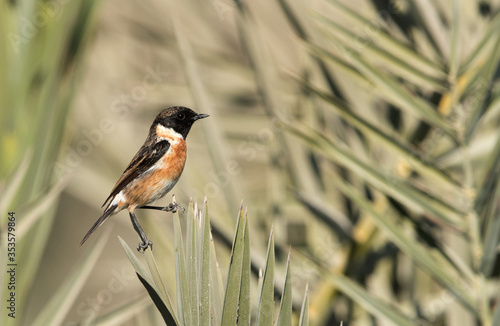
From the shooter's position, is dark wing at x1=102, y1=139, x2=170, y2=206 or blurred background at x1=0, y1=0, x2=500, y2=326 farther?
dark wing at x1=102, y1=139, x2=170, y2=206

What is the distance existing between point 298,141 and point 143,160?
501 millimetres

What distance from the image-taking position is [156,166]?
5.00ft

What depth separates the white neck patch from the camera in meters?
1.54

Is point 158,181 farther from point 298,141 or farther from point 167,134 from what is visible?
point 298,141

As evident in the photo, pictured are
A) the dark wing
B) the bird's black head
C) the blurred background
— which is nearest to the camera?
the blurred background

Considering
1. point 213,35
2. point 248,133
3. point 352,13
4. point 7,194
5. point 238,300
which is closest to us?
point 238,300

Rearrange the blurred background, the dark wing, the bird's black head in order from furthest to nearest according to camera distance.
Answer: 1. the bird's black head
2. the dark wing
3. the blurred background

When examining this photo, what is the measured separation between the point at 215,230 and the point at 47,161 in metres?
0.51

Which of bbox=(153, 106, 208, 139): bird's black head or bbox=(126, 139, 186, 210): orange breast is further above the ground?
bbox=(153, 106, 208, 139): bird's black head

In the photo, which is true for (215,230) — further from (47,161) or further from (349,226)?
(47,161)

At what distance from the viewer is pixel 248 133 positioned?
7.32 ft

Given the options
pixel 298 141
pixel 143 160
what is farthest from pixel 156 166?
pixel 298 141

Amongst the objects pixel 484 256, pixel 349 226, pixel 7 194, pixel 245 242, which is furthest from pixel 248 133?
pixel 245 242

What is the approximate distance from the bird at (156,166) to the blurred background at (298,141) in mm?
72
